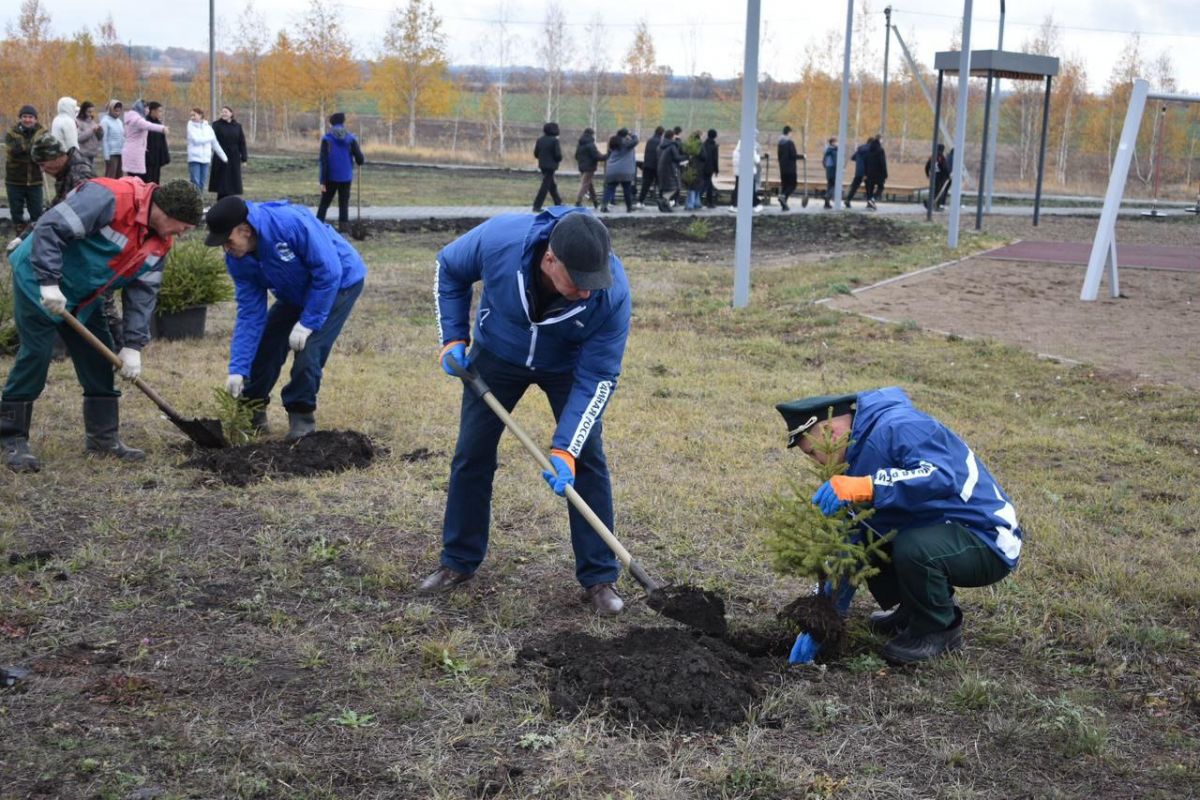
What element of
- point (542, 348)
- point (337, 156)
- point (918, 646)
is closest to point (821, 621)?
point (918, 646)

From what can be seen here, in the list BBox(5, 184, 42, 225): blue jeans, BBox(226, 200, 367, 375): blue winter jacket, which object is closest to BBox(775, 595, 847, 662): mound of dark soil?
BBox(226, 200, 367, 375): blue winter jacket

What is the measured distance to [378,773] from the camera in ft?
11.6

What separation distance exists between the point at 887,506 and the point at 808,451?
380mm

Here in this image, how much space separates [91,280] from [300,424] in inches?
57.0

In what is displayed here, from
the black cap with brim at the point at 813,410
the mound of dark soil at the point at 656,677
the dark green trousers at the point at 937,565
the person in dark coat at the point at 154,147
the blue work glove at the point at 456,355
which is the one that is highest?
the person in dark coat at the point at 154,147

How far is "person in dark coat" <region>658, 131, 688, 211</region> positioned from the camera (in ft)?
78.0

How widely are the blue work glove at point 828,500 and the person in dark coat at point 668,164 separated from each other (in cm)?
2017

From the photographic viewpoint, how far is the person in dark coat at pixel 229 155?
18.0 metres

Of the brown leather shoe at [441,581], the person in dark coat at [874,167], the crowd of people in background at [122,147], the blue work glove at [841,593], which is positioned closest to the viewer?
the blue work glove at [841,593]

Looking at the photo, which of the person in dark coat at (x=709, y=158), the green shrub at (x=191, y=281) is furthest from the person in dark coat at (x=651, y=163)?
the green shrub at (x=191, y=281)

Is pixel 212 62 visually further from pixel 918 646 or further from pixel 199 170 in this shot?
pixel 918 646

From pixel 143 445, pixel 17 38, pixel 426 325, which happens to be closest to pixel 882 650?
pixel 143 445

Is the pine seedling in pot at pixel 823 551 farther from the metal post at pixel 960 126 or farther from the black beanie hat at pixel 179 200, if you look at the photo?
Answer: the metal post at pixel 960 126

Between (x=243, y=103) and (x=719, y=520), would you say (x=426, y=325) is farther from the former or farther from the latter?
(x=243, y=103)
